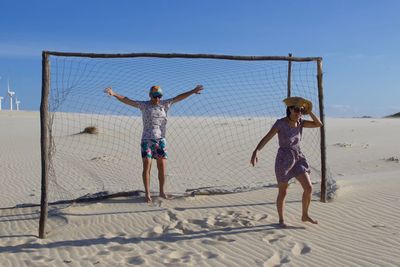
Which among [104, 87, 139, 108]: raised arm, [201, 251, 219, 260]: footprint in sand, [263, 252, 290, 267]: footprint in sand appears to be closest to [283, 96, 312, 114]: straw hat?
[263, 252, 290, 267]: footprint in sand

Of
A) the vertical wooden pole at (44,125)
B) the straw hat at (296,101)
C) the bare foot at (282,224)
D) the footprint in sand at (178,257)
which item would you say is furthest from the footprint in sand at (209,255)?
the vertical wooden pole at (44,125)

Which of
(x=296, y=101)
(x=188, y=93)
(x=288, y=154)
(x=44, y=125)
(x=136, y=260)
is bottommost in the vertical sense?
(x=136, y=260)

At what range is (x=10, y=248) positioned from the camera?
6.27m

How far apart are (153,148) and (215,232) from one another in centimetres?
200

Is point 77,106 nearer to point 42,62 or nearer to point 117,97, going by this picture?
point 117,97

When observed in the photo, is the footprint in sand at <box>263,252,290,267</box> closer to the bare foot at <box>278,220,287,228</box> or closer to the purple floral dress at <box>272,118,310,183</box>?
the bare foot at <box>278,220,287,228</box>

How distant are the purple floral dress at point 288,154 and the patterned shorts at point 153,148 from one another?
87.8 inches

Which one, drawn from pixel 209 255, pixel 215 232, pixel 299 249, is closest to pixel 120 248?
pixel 209 255

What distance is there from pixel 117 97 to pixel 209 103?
148 inches

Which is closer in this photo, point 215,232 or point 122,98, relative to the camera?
point 215,232

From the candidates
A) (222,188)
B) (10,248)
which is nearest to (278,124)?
(222,188)

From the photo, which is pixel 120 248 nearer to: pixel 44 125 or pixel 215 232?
pixel 215 232

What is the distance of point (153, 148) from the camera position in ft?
26.1

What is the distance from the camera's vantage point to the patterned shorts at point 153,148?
7895 mm
